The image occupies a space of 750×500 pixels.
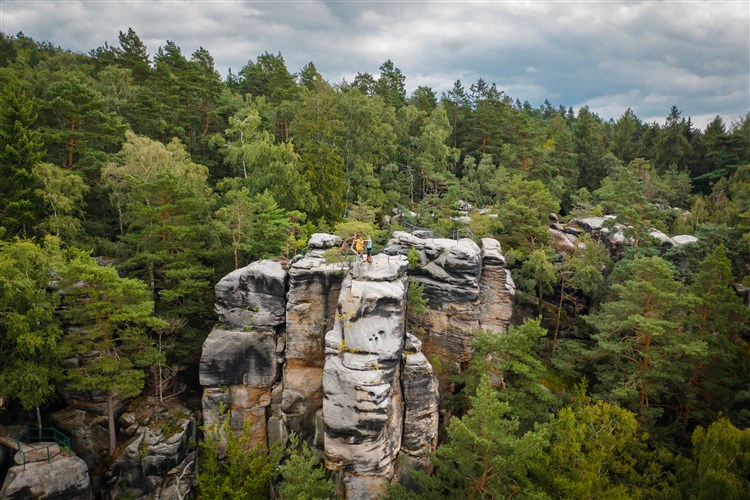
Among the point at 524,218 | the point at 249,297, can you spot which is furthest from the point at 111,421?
the point at 524,218

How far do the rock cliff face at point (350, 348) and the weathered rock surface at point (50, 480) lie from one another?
5.23 metres

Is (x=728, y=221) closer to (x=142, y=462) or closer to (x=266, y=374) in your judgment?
(x=266, y=374)

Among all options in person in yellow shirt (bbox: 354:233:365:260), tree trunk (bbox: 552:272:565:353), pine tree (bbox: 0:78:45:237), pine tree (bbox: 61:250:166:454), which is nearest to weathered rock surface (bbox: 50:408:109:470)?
pine tree (bbox: 61:250:166:454)

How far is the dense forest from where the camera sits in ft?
51.0

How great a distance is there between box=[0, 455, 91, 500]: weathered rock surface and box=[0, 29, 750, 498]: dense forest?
236 cm

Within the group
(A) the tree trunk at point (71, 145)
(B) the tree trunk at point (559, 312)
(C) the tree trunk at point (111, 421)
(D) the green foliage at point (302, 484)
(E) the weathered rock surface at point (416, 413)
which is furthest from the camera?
(B) the tree trunk at point (559, 312)

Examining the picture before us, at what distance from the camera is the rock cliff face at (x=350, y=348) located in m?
17.3

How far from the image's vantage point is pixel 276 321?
68.7 feet

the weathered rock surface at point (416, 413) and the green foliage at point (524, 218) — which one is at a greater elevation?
the green foliage at point (524, 218)

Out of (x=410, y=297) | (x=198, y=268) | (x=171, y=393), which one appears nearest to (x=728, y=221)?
(x=410, y=297)

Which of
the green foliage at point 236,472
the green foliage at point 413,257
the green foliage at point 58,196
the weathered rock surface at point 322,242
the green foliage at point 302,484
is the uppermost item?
the green foliage at point 58,196

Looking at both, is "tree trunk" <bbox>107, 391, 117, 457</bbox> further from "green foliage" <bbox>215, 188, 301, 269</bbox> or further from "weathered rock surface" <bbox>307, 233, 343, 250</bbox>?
"weathered rock surface" <bbox>307, 233, 343, 250</bbox>

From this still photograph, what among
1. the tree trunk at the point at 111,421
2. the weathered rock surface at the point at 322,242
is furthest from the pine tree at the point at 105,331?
the weathered rock surface at the point at 322,242

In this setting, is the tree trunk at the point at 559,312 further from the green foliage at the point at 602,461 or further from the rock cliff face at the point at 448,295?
the green foliage at the point at 602,461
